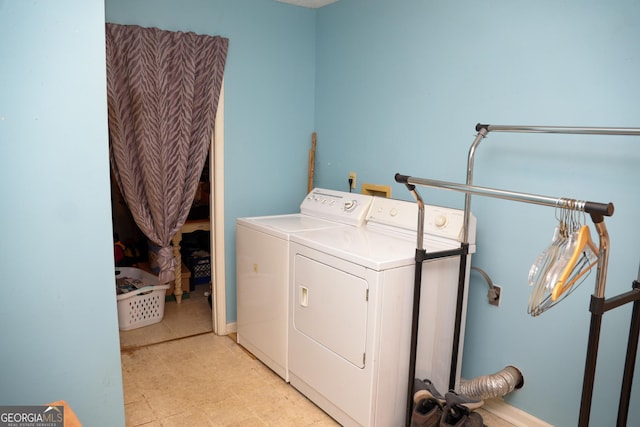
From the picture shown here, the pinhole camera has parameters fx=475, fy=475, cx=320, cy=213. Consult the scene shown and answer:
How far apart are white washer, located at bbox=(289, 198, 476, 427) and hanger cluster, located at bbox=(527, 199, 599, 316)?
0.66 metres

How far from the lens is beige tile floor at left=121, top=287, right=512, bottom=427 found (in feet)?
7.92

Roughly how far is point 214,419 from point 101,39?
1832mm

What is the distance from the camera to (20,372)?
6.01 ft

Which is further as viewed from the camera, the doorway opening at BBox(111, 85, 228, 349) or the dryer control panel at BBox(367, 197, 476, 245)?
the doorway opening at BBox(111, 85, 228, 349)

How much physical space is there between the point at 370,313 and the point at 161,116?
6.05 feet

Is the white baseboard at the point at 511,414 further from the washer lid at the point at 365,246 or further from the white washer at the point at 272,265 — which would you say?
the white washer at the point at 272,265

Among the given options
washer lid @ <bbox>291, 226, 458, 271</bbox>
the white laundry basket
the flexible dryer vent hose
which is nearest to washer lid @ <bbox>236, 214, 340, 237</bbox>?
washer lid @ <bbox>291, 226, 458, 271</bbox>

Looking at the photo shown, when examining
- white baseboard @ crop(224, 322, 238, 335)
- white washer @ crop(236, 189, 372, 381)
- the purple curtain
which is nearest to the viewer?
white washer @ crop(236, 189, 372, 381)

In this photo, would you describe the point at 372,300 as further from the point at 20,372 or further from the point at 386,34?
the point at 386,34

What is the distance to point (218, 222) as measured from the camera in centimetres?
334

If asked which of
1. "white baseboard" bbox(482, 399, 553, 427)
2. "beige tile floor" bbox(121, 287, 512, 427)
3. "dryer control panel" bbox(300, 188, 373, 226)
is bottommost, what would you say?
"beige tile floor" bbox(121, 287, 512, 427)

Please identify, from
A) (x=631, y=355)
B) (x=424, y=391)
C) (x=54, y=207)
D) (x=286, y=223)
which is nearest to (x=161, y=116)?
(x=286, y=223)

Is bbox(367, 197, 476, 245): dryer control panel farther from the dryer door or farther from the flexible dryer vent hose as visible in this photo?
the flexible dryer vent hose

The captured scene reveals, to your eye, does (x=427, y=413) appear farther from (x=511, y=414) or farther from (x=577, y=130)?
(x=577, y=130)
